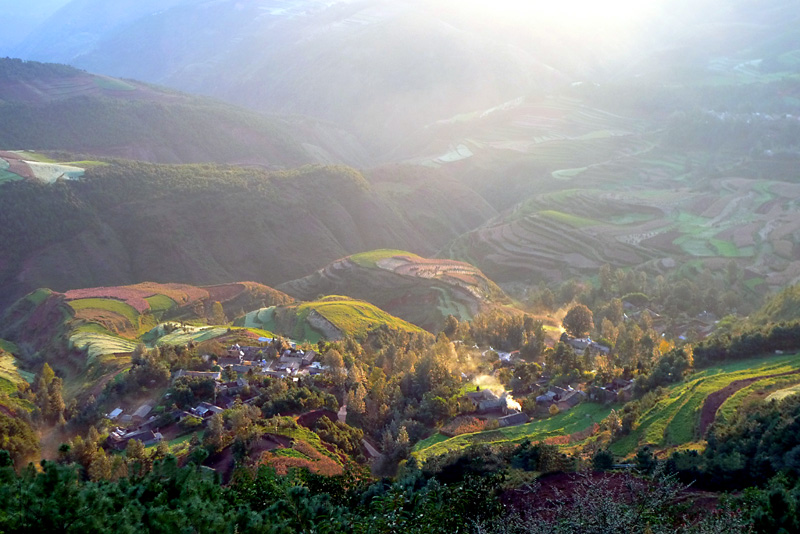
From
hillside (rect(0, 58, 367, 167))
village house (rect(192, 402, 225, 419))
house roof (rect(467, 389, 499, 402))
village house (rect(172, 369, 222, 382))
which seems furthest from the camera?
hillside (rect(0, 58, 367, 167))

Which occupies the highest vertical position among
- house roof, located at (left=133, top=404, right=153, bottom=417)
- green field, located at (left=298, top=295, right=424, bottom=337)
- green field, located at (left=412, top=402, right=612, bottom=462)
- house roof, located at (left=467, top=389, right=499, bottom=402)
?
house roof, located at (left=133, top=404, right=153, bottom=417)

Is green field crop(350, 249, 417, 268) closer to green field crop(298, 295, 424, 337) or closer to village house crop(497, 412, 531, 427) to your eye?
green field crop(298, 295, 424, 337)

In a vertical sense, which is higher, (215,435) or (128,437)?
(215,435)

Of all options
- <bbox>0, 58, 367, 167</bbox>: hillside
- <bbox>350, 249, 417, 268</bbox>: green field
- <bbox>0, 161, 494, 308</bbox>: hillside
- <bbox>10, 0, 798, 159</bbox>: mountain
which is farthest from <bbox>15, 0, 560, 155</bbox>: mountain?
<bbox>350, 249, 417, 268</bbox>: green field

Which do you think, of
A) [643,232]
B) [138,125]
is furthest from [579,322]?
[138,125]

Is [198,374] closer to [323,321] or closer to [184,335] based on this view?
[184,335]

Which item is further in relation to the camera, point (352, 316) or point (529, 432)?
point (352, 316)

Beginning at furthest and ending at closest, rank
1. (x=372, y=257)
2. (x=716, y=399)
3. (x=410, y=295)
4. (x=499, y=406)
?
(x=372, y=257)
(x=410, y=295)
(x=499, y=406)
(x=716, y=399)

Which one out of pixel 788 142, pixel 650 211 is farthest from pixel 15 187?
pixel 788 142
